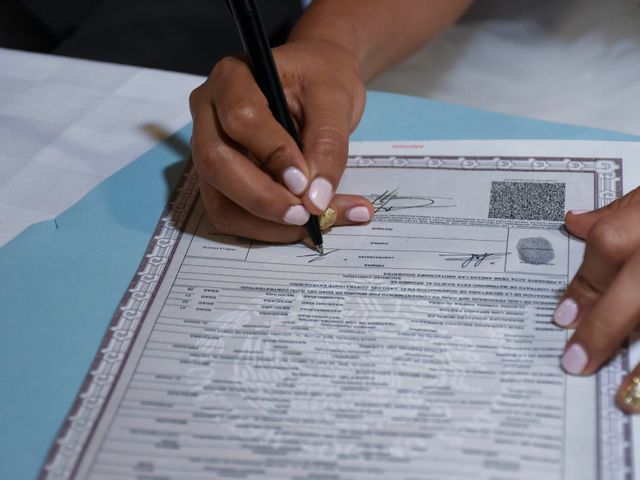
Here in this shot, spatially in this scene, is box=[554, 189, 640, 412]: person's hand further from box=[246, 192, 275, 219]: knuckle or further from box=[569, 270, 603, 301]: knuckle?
box=[246, 192, 275, 219]: knuckle

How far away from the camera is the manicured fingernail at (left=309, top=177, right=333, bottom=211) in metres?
0.49

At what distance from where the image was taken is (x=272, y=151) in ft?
1.62

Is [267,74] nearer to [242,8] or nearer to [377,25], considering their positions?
[242,8]

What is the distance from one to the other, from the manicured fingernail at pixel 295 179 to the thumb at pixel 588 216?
162 millimetres

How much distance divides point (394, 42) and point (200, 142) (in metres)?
Result: 0.27

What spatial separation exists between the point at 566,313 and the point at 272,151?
194 mm

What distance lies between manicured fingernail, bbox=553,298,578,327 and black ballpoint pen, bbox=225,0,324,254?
0.49 feet

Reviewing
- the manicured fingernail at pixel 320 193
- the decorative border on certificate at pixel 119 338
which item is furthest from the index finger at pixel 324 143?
the decorative border on certificate at pixel 119 338

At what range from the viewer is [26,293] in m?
0.52

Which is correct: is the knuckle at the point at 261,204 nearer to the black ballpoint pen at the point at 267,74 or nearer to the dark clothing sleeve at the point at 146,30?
the black ballpoint pen at the point at 267,74

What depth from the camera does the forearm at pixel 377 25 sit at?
0.64 meters

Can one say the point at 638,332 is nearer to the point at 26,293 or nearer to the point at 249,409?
the point at 249,409
